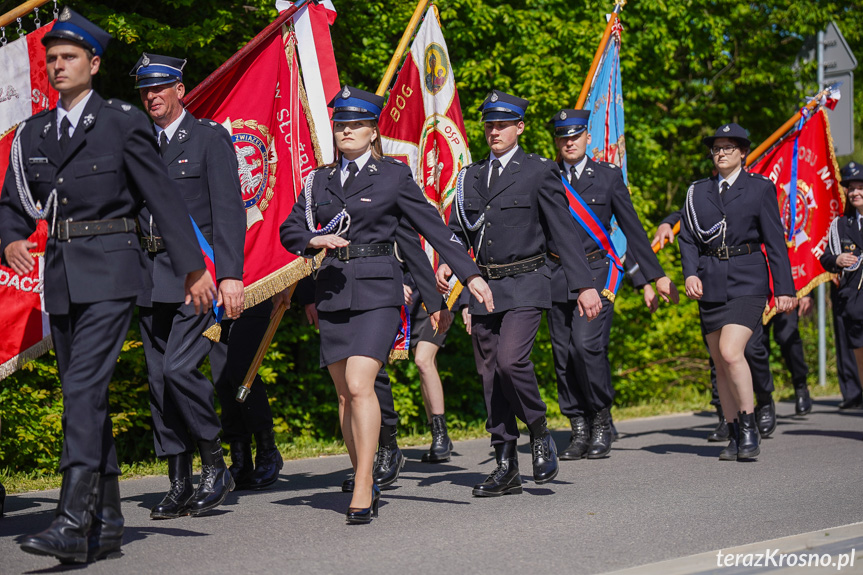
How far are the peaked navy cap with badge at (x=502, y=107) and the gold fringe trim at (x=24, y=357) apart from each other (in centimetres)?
290

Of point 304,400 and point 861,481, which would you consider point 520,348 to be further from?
point 304,400

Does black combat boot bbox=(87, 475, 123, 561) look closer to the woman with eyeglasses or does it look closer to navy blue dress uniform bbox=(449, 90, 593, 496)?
navy blue dress uniform bbox=(449, 90, 593, 496)

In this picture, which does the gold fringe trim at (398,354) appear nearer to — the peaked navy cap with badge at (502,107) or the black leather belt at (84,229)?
the peaked navy cap with badge at (502,107)

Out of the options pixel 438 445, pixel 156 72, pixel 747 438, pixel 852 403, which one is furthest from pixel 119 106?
pixel 852 403

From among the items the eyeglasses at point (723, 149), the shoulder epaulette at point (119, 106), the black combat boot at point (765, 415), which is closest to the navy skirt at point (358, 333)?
the shoulder epaulette at point (119, 106)

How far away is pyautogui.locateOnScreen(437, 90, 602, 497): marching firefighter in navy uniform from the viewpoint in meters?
6.42

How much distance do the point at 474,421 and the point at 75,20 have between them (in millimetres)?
7538

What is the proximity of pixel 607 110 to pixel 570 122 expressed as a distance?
6.03 ft

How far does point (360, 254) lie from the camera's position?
575 centimetres

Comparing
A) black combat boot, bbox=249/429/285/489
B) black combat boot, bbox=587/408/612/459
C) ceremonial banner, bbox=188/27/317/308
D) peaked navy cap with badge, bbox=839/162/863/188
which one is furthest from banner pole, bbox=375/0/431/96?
peaked navy cap with badge, bbox=839/162/863/188

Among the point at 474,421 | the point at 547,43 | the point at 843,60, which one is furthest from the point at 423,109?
the point at 843,60

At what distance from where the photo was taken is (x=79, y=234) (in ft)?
15.9

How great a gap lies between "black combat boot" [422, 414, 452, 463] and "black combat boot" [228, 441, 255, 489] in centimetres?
166

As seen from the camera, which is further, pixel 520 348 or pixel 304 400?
pixel 304 400
